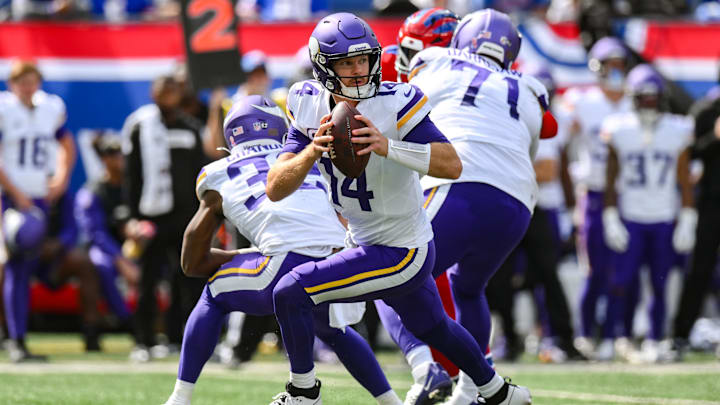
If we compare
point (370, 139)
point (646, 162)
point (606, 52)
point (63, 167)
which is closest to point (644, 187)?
point (646, 162)

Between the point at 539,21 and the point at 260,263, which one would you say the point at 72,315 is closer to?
the point at 539,21

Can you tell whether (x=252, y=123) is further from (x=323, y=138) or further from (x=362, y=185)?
(x=323, y=138)

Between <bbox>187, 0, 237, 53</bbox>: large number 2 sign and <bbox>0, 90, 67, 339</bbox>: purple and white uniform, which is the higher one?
<bbox>187, 0, 237, 53</bbox>: large number 2 sign

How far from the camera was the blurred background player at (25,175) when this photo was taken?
347 inches

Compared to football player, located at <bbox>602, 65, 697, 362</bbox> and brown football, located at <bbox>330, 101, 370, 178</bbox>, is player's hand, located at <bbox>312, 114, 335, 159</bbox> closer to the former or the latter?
brown football, located at <bbox>330, 101, 370, 178</bbox>

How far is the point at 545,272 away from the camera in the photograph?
30.2ft

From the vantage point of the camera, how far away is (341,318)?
5.30 metres

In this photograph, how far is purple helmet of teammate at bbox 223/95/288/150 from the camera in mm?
5727

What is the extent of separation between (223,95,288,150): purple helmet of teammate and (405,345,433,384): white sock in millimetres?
1219

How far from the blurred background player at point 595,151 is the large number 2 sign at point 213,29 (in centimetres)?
291

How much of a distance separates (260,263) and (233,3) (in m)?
4.97

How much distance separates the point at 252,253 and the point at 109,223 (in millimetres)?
5777

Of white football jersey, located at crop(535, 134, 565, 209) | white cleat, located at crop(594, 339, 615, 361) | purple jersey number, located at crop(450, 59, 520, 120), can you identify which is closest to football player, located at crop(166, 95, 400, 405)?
purple jersey number, located at crop(450, 59, 520, 120)

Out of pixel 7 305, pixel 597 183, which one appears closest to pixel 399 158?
pixel 7 305
